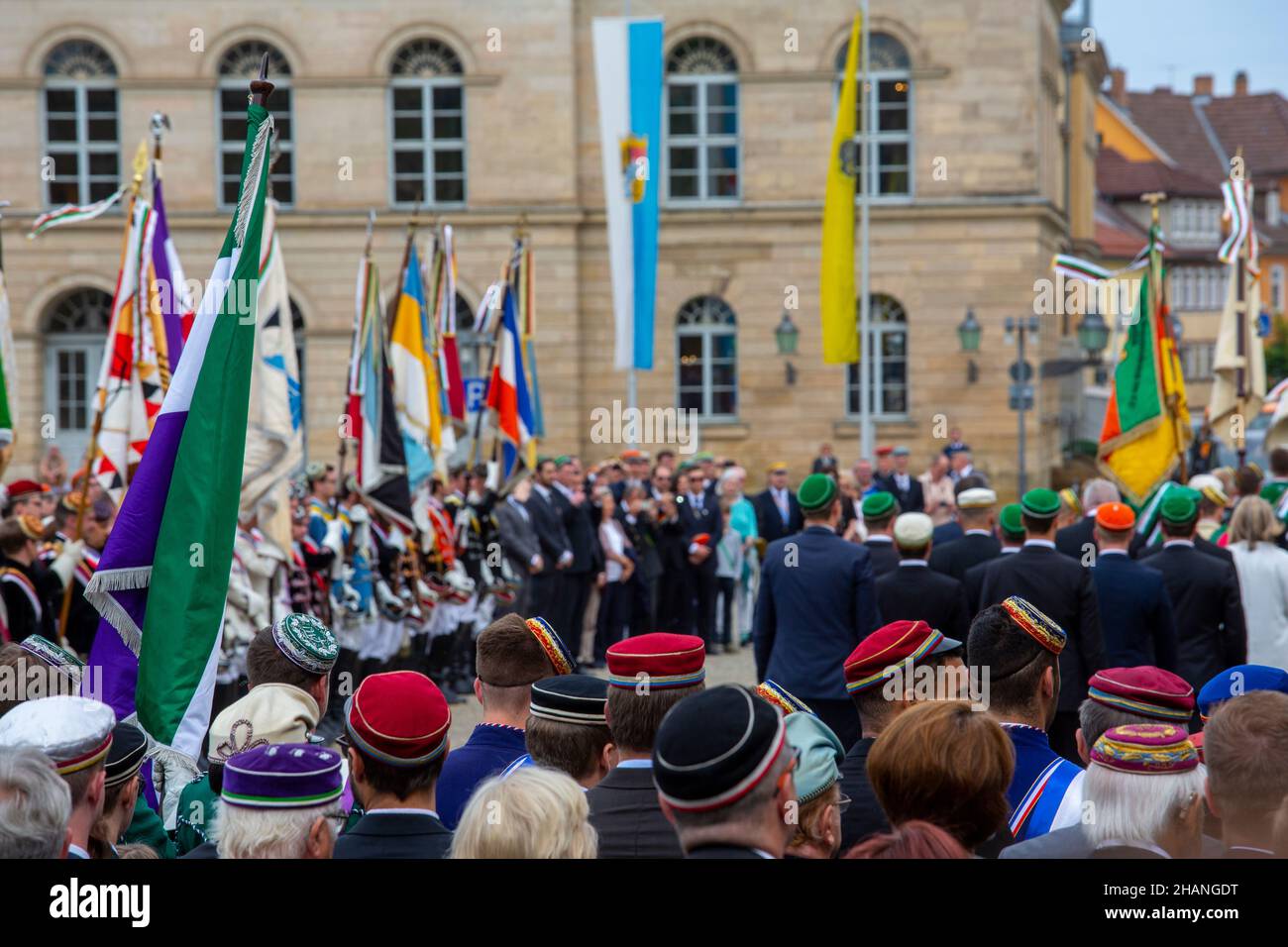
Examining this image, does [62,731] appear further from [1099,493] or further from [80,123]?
[80,123]

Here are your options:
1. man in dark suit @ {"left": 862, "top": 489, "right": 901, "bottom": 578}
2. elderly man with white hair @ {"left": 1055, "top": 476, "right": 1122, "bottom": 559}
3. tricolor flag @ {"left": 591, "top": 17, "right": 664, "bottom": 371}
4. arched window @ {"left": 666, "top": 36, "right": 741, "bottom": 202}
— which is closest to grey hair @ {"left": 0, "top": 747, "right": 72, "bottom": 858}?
man in dark suit @ {"left": 862, "top": 489, "right": 901, "bottom": 578}

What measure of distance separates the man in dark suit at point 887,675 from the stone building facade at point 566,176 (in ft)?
75.5

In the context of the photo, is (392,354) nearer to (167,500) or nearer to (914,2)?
(167,500)

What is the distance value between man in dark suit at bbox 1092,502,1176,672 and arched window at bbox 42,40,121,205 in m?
24.6

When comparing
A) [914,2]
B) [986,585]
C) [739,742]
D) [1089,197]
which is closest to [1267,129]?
[1089,197]

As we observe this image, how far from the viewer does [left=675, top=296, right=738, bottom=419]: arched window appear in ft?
94.8

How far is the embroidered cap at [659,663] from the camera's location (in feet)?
14.3

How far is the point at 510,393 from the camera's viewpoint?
15.7m

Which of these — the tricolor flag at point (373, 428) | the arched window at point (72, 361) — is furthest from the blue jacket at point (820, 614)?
the arched window at point (72, 361)

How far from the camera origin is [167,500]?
5305 mm

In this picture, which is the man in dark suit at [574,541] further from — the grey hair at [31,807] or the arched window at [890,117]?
the arched window at [890,117]

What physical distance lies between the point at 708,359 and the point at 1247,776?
25401mm

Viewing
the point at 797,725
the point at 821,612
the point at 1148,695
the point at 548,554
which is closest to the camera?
the point at 797,725

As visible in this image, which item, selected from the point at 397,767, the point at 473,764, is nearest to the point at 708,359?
the point at 473,764
